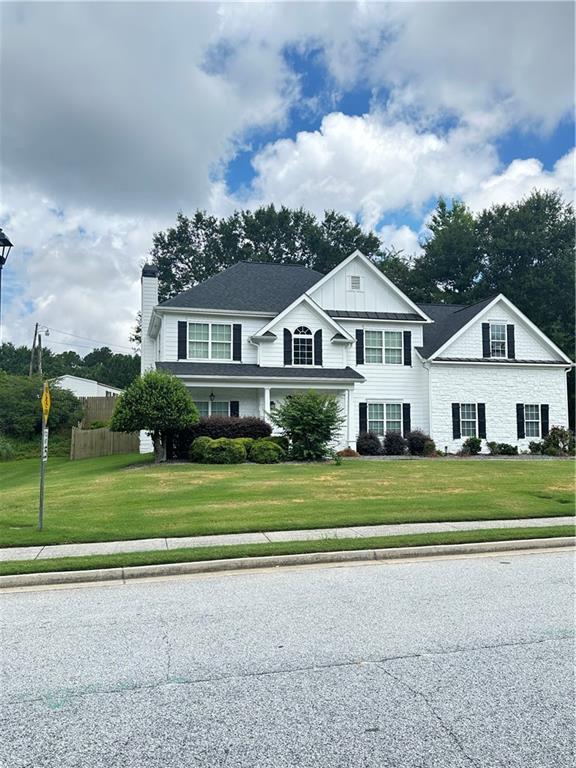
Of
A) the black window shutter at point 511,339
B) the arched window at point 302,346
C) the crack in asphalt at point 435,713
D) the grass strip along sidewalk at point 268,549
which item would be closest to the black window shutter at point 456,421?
the black window shutter at point 511,339

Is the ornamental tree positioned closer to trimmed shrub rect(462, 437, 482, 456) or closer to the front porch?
the front porch

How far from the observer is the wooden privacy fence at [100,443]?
2912 cm

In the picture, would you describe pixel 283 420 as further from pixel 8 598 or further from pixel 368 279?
pixel 8 598

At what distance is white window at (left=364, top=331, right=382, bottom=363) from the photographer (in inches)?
1120

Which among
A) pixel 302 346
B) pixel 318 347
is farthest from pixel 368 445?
pixel 302 346

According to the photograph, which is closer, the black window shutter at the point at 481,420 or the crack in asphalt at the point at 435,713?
the crack in asphalt at the point at 435,713

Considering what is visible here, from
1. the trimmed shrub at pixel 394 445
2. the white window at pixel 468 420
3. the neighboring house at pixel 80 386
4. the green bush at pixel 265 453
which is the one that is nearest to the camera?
the green bush at pixel 265 453

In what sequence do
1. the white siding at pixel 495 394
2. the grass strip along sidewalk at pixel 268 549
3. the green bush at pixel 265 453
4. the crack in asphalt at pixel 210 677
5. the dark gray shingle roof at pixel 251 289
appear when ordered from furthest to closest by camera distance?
the white siding at pixel 495 394 < the dark gray shingle roof at pixel 251 289 < the green bush at pixel 265 453 < the grass strip along sidewalk at pixel 268 549 < the crack in asphalt at pixel 210 677

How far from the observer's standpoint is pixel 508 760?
3.33 m

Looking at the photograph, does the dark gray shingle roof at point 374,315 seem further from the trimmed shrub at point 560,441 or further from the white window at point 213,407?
the trimmed shrub at point 560,441

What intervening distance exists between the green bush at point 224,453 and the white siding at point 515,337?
1253 cm

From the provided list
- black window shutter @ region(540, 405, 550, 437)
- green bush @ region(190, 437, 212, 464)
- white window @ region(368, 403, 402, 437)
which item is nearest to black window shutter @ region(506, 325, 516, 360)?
black window shutter @ region(540, 405, 550, 437)

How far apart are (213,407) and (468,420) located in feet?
40.6

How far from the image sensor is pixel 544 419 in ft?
96.2
